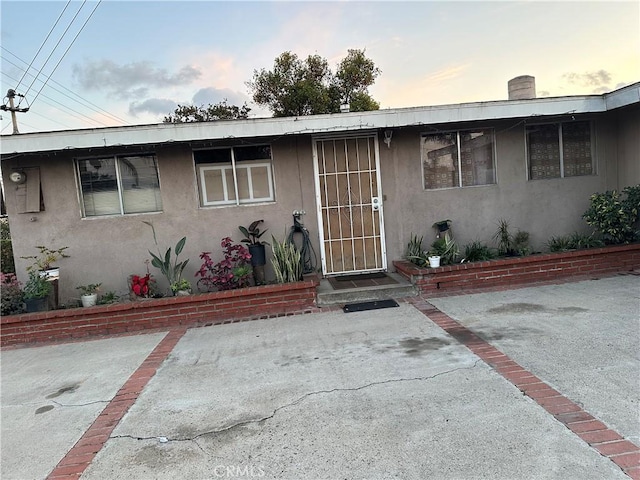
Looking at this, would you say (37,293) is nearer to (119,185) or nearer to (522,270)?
(119,185)

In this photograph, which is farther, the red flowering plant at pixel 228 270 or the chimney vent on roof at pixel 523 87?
the chimney vent on roof at pixel 523 87

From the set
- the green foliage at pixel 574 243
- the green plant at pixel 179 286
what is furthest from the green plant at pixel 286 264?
the green foliage at pixel 574 243

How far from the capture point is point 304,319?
539 centimetres

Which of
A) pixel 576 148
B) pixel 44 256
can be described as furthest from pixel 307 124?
pixel 576 148

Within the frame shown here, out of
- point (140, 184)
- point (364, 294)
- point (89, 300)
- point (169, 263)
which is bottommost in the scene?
point (364, 294)

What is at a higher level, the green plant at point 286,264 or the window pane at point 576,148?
the window pane at point 576,148

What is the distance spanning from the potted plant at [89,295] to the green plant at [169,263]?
3.07 feet

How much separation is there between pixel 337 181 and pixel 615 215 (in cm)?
445

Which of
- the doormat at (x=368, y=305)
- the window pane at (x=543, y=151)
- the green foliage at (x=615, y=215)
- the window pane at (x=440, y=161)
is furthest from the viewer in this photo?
the window pane at (x=543, y=151)

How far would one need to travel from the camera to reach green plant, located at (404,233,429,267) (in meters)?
6.56

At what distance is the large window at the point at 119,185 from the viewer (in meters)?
6.62

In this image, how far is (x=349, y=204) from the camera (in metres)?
6.98

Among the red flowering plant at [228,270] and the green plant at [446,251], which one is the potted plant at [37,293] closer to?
the red flowering plant at [228,270]

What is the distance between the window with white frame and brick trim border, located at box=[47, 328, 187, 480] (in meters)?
5.04
